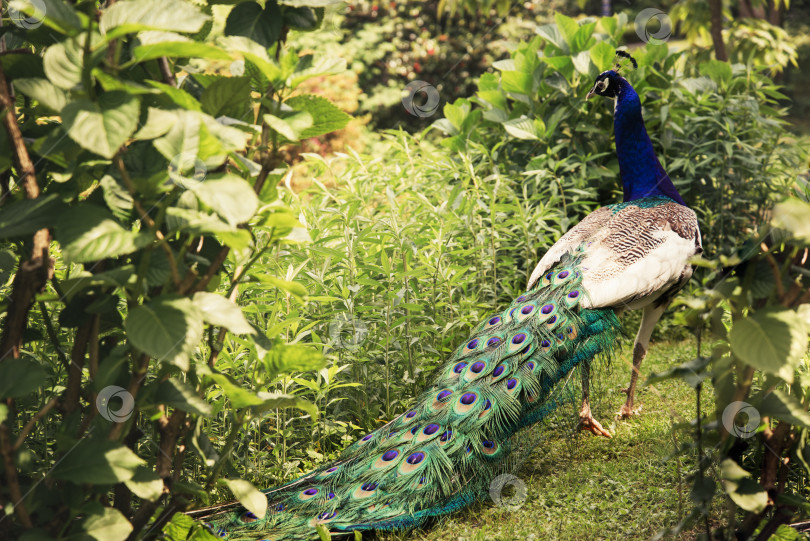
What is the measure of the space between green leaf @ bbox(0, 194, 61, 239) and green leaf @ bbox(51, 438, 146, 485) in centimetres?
44

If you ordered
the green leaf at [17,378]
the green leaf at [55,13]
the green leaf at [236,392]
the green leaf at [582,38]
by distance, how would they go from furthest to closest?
the green leaf at [582,38] → the green leaf at [236,392] → the green leaf at [17,378] → the green leaf at [55,13]

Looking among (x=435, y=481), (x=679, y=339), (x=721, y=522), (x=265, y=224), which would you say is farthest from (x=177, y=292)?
(x=679, y=339)

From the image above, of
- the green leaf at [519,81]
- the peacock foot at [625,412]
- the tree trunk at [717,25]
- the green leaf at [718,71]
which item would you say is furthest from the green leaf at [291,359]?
the tree trunk at [717,25]

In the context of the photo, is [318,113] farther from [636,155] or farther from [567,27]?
[567,27]

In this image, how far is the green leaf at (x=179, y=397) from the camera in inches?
57.8

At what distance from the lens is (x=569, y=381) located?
3.01 metres

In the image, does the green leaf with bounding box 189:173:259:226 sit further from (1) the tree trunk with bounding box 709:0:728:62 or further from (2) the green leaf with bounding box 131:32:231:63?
(1) the tree trunk with bounding box 709:0:728:62

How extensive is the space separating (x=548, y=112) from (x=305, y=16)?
11.3 ft

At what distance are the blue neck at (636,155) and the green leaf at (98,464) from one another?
3.22 m

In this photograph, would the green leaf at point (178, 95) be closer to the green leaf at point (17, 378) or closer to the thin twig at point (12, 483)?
the green leaf at point (17, 378)

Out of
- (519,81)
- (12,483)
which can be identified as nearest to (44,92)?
(12,483)

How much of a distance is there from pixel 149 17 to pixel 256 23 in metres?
0.29

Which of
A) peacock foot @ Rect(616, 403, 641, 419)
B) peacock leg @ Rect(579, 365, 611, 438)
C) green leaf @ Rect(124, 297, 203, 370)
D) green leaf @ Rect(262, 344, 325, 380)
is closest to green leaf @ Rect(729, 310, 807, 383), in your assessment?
green leaf @ Rect(262, 344, 325, 380)

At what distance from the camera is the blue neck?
12.8 feet
